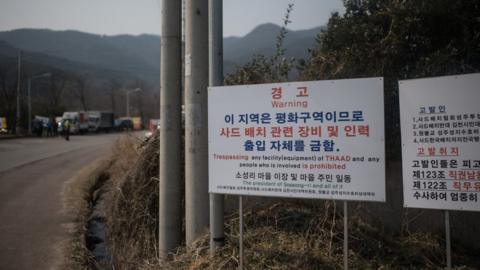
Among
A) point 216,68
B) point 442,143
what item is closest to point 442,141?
point 442,143

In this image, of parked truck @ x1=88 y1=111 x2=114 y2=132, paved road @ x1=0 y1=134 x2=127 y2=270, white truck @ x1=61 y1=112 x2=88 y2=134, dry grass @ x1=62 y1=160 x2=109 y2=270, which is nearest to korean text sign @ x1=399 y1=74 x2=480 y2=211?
dry grass @ x1=62 y1=160 x2=109 y2=270

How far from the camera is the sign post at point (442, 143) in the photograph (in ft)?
13.2

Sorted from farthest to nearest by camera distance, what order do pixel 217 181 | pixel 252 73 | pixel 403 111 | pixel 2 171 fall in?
pixel 2 171
pixel 252 73
pixel 217 181
pixel 403 111

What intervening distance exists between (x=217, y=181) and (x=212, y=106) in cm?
82

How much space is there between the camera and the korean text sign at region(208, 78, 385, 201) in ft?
13.9

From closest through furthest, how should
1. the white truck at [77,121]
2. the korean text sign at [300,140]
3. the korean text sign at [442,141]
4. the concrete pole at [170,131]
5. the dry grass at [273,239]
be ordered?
the korean text sign at [442,141], the korean text sign at [300,140], the dry grass at [273,239], the concrete pole at [170,131], the white truck at [77,121]

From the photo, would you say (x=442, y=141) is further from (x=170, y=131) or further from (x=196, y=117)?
(x=170, y=131)

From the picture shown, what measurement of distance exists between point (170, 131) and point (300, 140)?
205cm

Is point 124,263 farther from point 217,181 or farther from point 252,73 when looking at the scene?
point 252,73

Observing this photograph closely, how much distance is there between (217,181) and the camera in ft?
15.8

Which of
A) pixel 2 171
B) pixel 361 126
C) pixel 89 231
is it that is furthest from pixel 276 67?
pixel 2 171

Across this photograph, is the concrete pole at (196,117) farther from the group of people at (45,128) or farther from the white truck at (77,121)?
the white truck at (77,121)

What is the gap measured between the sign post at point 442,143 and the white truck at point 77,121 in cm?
4868

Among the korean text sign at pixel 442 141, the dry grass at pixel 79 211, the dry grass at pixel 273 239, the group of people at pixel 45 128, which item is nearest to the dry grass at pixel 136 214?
the dry grass at pixel 273 239
